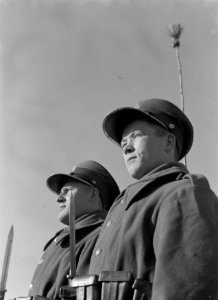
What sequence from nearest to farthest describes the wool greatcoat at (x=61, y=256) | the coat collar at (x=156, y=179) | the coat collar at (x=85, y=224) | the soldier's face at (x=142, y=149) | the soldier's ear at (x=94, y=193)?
the coat collar at (x=156, y=179)
the soldier's face at (x=142, y=149)
the wool greatcoat at (x=61, y=256)
the coat collar at (x=85, y=224)
the soldier's ear at (x=94, y=193)

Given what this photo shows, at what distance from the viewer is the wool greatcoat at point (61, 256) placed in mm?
5504

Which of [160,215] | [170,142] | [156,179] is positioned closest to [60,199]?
[170,142]

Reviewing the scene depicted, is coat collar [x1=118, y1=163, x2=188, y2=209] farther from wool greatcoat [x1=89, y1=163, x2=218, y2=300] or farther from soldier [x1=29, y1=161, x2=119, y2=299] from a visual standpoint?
soldier [x1=29, y1=161, x2=119, y2=299]

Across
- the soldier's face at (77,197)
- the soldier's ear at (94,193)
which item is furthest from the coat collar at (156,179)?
the soldier's ear at (94,193)

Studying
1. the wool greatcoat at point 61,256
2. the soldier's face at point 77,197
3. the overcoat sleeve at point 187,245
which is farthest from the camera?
the soldier's face at point 77,197

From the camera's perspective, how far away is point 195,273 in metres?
3.16

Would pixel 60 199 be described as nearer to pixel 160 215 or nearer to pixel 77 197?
pixel 77 197

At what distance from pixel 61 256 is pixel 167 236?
106 inches

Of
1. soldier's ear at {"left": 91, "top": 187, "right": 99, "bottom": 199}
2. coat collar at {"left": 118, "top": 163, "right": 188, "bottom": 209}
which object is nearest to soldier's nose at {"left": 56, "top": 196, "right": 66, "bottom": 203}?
soldier's ear at {"left": 91, "top": 187, "right": 99, "bottom": 199}

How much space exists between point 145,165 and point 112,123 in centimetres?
61

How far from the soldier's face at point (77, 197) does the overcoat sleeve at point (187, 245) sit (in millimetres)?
2637

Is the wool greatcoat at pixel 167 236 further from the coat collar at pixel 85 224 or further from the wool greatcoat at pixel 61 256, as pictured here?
the coat collar at pixel 85 224

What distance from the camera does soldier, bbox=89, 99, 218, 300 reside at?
3.20 metres

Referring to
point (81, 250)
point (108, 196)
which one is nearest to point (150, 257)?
point (81, 250)
